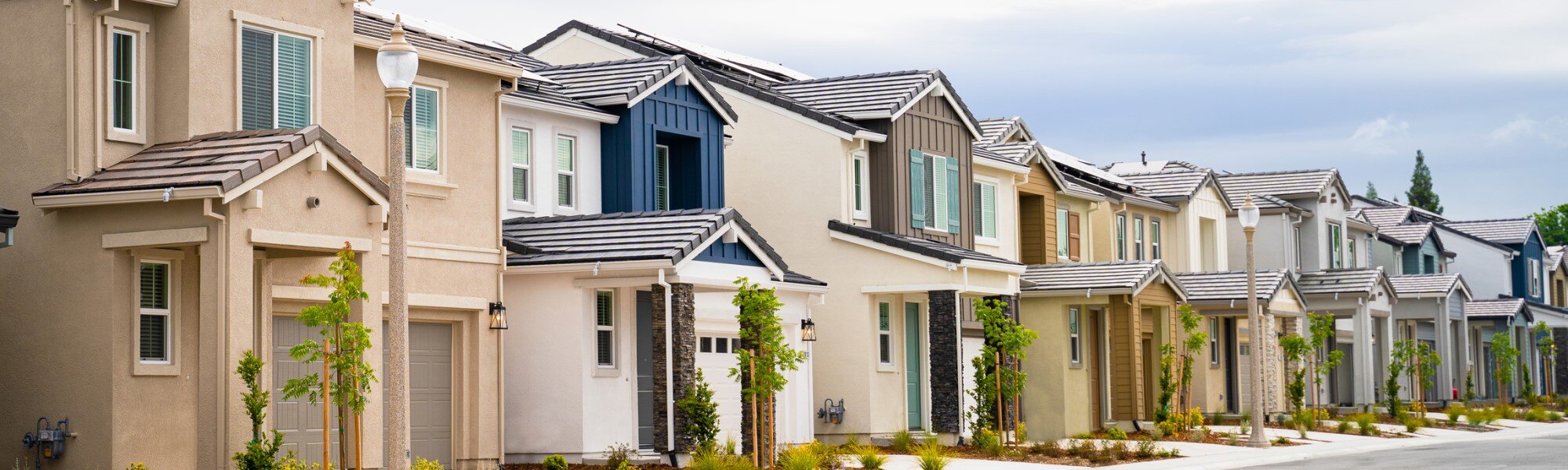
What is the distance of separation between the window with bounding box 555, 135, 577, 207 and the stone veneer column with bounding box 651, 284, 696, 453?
3.78 meters

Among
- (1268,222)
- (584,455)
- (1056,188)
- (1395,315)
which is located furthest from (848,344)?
(1395,315)

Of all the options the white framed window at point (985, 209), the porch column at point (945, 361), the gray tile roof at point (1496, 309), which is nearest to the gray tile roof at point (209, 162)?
the porch column at point (945, 361)

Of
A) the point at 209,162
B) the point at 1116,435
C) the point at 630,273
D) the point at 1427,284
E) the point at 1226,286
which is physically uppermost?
the point at 209,162

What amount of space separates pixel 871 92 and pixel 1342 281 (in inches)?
872

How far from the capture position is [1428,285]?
176 ft

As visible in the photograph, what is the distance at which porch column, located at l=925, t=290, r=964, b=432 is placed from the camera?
97.3ft

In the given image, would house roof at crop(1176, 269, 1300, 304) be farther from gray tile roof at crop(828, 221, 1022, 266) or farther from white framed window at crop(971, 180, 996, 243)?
gray tile roof at crop(828, 221, 1022, 266)

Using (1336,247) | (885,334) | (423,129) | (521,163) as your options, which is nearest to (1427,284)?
(1336,247)

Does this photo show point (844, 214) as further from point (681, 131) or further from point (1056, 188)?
point (1056, 188)

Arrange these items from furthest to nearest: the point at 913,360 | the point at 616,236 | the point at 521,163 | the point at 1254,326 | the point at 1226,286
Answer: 1. the point at 1226,286
2. the point at 913,360
3. the point at 1254,326
4. the point at 521,163
5. the point at 616,236

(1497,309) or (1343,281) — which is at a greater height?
(1343,281)

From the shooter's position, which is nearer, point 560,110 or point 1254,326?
point 560,110

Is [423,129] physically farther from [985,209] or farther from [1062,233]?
[1062,233]

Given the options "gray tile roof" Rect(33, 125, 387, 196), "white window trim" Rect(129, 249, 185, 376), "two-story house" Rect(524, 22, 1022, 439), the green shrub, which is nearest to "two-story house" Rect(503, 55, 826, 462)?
"two-story house" Rect(524, 22, 1022, 439)
